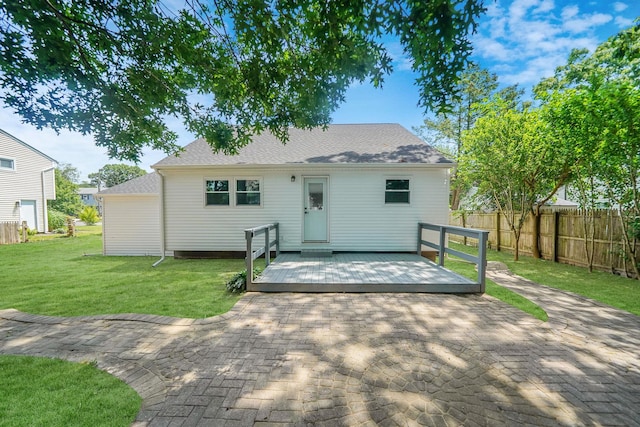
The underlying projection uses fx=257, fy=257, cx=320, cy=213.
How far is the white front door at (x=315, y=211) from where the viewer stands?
8500 mm

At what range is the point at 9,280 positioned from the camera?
596cm

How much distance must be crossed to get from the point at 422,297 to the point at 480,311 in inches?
37.7

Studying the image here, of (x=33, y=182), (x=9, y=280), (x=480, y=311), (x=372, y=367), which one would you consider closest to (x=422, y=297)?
(x=480, y=311)

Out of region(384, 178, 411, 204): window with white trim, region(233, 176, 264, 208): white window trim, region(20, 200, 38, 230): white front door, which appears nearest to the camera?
region(384, 178, 411, 204): window with white trim

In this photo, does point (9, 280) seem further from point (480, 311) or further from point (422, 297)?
point (480, 311)

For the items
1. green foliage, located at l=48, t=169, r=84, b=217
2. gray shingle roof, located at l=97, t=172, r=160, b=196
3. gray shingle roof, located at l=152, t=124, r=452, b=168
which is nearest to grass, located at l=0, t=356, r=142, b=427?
gray shingle roof, located at l=152, t=124, r=452, b=168

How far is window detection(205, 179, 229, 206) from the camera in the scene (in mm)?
8585

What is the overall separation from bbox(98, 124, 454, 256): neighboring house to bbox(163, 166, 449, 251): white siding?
0.03 meters

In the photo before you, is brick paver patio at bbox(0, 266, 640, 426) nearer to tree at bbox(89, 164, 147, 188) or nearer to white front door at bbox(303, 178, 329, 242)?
white front door at bbox(303, 178, 329, 242)

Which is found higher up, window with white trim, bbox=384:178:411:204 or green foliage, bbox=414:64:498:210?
green foliage, bbox=414:64:498:210

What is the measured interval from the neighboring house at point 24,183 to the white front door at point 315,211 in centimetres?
1926

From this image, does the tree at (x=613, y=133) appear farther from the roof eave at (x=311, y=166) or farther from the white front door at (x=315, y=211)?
the white front door at (x=315, y=211)

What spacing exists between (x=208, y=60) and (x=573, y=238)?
35.5 ft

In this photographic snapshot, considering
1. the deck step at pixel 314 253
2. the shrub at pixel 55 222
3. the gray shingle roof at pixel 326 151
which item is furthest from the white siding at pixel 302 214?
the shrub at pixel 55 222
